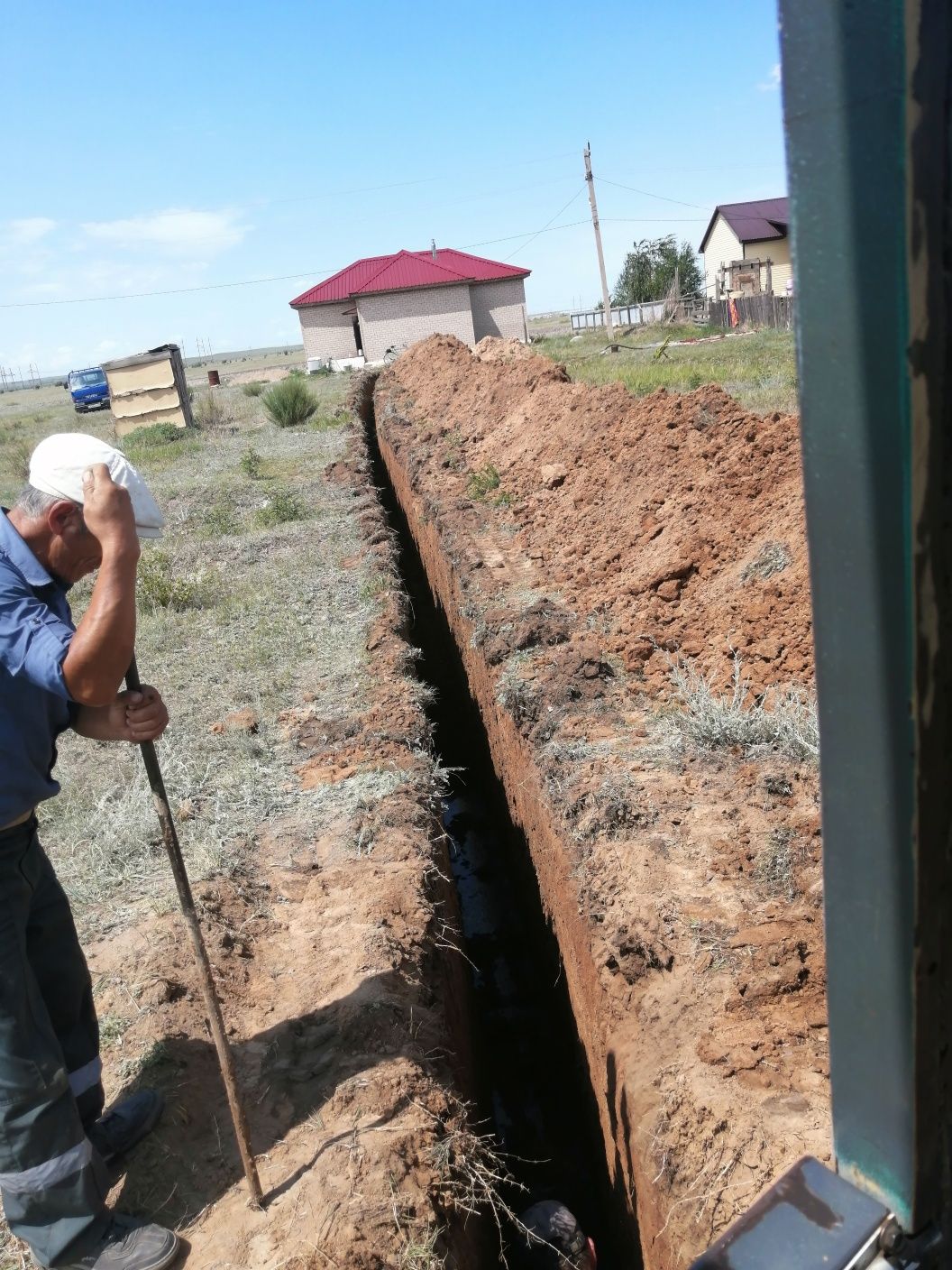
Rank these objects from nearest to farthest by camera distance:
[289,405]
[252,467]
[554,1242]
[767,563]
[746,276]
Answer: [554,1242] < [767,563] < [252,467] < [289,405] < [746,276]

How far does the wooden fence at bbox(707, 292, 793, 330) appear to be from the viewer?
96.0 ft

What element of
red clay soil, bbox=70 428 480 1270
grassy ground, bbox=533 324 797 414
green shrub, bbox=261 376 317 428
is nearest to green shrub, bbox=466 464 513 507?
grassy ground, bbox=533 324 797 414

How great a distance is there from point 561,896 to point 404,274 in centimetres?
3758

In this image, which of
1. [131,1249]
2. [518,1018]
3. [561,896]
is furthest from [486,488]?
[131,1249]

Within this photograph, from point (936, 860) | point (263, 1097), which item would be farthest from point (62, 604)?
point (936, 860)

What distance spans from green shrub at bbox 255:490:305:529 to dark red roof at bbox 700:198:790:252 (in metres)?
32.0

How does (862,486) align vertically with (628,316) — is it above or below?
below

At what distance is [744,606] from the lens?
233 inches

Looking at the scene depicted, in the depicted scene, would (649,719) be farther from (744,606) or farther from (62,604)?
(62,604)

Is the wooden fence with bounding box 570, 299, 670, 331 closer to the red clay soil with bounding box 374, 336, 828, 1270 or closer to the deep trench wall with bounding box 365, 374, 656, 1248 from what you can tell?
the red clay soil with bounding box 374, 336, 828, 1270

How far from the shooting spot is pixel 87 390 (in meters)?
41.1

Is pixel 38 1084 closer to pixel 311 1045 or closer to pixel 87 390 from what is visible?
pixel 311 1045

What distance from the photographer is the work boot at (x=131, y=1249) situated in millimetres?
2641

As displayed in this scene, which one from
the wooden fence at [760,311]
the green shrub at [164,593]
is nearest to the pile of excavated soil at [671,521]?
the green shrub at [164,593]
